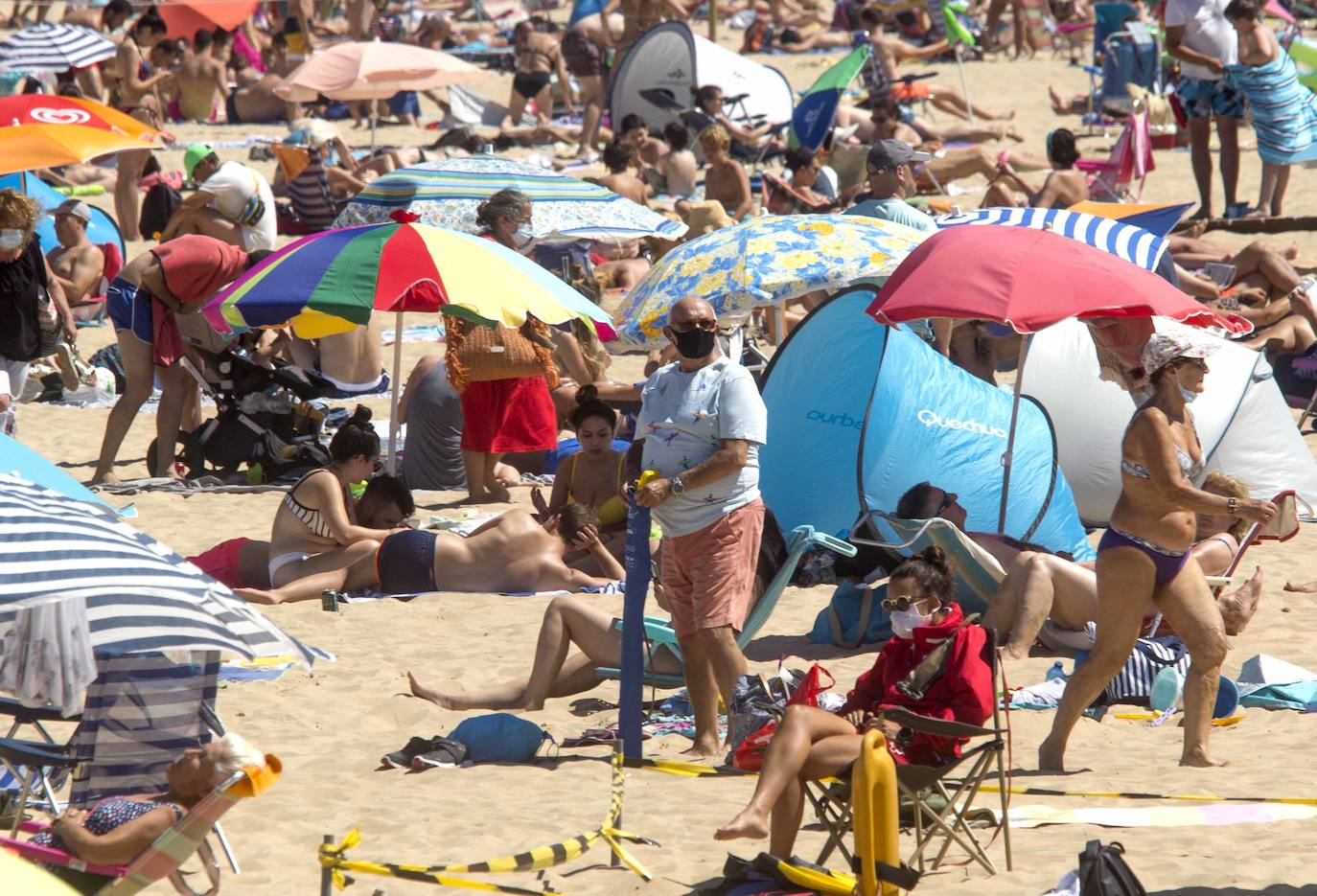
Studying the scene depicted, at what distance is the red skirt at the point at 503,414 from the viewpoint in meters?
8.48

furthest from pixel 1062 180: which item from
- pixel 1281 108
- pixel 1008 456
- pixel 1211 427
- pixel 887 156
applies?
pixel 1008 456

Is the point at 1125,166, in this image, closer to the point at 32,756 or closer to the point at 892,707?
the point at 892,707

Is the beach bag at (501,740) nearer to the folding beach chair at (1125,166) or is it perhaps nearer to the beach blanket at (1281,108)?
the beach blanket at (1281,108)

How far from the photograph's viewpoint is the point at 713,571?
211 inches

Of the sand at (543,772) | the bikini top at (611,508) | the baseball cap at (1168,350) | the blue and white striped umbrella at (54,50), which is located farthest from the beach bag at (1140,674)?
the blue and white striped umbrella at (54,50)

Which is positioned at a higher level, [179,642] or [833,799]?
[179,642]

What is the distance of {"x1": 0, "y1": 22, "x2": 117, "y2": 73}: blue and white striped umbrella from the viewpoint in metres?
17.3

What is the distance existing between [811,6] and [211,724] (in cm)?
2433

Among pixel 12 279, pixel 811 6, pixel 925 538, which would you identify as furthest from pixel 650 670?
pixel 811 6

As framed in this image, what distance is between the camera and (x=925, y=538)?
264 inches

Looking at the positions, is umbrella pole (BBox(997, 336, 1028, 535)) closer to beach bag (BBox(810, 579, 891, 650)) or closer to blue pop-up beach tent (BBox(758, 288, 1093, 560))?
blue pop-up beach tent (BBox(758, 288, 1093, 560))

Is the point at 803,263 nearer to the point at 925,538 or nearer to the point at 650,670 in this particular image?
the point at 925,538

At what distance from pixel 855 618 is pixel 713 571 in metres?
1.44

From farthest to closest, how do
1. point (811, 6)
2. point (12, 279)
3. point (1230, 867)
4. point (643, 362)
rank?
point (811, 6) → point (643, 362) → point (12, 279) → point (1230, 867)
